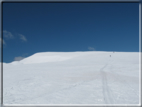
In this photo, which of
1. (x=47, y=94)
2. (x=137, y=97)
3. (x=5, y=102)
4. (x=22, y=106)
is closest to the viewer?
(x=22, y=106)

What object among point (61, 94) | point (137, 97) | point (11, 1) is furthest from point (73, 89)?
point (11, 1)

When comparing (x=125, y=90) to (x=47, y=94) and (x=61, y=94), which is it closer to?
(x=61, y=94)

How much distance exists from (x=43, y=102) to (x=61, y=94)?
2.89ft

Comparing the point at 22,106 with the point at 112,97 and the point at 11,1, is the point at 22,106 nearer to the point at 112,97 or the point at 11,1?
the point at 112,97

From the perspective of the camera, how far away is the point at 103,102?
439 cm

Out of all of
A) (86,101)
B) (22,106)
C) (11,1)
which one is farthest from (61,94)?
(11,1)

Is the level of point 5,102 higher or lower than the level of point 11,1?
lower

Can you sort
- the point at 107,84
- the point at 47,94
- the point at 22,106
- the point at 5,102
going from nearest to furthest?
1. the point at 22,106
2. the point at 5,102
3. the point at 47,94
4. the point at 107,84

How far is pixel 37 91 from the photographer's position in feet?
18.1

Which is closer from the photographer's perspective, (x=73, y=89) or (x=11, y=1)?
(x=11, y=1)

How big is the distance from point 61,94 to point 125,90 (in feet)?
9.47

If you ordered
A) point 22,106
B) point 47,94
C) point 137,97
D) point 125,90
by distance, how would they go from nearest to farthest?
1. point 22,106
2. point 137,97
3. point 47,94
4. point 125,90

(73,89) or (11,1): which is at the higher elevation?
(11,1)

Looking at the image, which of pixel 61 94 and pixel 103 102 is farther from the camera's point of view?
pixel 61 94
